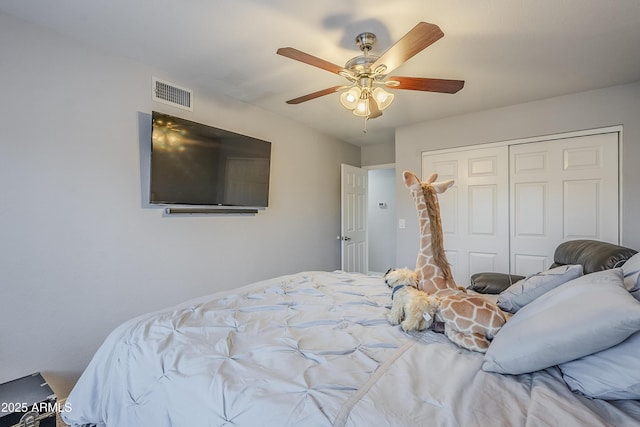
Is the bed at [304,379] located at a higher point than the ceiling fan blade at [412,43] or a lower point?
lower

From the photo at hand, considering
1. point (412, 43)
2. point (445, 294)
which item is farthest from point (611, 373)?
point (412, 43)

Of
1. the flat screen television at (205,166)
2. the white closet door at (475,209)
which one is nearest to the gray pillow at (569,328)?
the flat screen television at (205,166)

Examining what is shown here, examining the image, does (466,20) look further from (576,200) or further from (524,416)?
(576,200)

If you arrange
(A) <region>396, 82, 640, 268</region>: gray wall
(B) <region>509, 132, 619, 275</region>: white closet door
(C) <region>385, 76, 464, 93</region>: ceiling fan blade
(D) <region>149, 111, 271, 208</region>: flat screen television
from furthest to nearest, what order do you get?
(B) <region>509, 132, 619, 275</region>: white closet door < (A) <region>396, 82, 640, 268</region>: gray wall < (D) <region>149, 111, 271, 208</region>: flat screen television < (C) <region>385, 76, 464, 93</region>: ceiling fan blade

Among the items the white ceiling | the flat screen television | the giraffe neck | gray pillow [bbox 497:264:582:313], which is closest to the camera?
gray pillow [bbox 497:264:582:313]

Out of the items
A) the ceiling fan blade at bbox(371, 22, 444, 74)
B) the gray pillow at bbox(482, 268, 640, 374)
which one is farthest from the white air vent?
the gray pillow at bbox(482, 268, 640, 374)

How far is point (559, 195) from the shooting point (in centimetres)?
287

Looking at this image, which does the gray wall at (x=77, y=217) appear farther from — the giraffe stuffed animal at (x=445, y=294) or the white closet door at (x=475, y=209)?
the white closet door at (x=475, y=209)

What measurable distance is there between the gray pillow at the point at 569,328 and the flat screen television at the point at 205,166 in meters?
2.27

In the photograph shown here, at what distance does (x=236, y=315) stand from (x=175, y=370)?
0.43 metres

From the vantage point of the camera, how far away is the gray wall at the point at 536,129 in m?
2.54

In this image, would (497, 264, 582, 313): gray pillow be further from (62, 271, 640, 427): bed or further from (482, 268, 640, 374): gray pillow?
(62, 271, 640, 427): bed

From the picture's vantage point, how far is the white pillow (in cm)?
94

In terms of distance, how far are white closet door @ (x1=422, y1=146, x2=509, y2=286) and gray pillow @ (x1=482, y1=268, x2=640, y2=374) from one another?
238 cm
